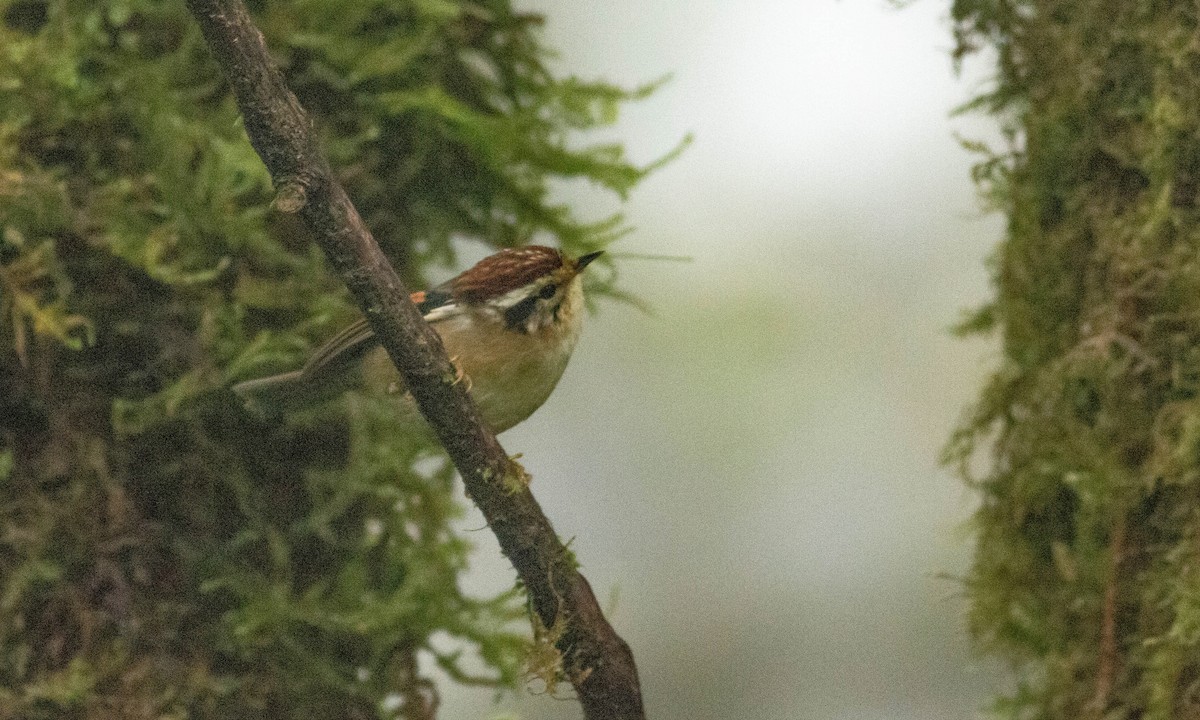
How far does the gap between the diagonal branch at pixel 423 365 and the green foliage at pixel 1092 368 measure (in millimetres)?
996

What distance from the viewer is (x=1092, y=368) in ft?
7.25

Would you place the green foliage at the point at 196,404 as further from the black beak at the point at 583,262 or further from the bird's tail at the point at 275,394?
the black beak at the point at 583,262

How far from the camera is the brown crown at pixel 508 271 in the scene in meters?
2.34

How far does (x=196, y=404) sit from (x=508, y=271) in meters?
0.83

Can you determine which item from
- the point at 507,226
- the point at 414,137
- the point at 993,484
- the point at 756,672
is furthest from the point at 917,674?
the point at 414,137

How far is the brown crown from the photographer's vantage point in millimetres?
2340

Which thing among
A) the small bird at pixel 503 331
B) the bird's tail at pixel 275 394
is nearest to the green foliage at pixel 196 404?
the bird's tail at pixel 275 394

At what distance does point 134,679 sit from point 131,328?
0.80 metres

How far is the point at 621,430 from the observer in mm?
5523

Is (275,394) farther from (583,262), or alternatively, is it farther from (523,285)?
(583,262)

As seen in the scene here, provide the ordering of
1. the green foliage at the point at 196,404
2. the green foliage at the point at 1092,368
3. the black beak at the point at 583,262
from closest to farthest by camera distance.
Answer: the green foliage at the point at 1092,368
the black beak at the point at 583,262
the green foliage at the point at 196,404

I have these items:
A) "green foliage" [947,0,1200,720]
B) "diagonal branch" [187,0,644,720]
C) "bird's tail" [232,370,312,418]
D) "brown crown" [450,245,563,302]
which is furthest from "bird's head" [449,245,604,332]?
"green foliage" [947,0,1200,720]

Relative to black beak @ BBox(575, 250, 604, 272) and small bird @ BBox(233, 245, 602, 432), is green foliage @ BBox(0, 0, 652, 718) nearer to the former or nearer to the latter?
small bird @ BBox(233, 245, 602, 432)

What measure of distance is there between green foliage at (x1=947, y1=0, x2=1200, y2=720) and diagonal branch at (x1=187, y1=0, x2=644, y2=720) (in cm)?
100
